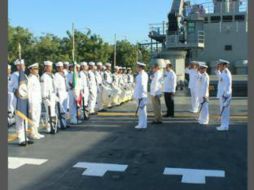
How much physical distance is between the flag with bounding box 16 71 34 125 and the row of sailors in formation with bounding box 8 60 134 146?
166 millimetres

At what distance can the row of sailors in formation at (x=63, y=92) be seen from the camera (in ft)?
36.8

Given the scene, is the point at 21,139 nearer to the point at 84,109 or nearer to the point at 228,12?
the point at 84,109

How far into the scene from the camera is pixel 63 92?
1313 cm

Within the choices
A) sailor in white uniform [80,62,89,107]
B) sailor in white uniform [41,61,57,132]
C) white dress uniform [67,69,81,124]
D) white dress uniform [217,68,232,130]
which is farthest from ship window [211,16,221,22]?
sailor in white uniform [41,61,57,132]

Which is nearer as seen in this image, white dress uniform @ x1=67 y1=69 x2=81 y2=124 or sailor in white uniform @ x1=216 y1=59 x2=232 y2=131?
sailor in white uniform @ x1=216 y1=59 x2=232 y2=131

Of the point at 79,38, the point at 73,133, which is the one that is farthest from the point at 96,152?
the point at 79,38

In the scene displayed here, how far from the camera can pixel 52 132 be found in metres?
12.4

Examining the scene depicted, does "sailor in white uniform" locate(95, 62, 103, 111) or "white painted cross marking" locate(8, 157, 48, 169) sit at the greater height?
"sailor in white uniform" locate(95, 62, 103, 111)

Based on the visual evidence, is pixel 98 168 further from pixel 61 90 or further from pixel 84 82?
pixel 84 82

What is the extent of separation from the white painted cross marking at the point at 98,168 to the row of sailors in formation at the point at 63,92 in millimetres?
2688

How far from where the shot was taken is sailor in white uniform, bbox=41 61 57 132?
12.1 m

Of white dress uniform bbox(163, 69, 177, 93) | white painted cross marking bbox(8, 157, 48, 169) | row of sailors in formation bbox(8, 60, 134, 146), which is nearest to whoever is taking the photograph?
white painted cross marking bbox(8, 157, 48, 169)

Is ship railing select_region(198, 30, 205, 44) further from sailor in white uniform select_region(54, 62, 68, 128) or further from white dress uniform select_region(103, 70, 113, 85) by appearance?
sailor in white uniform select_region(54, 62, 68, 128)

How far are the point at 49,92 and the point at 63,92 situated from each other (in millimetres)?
917
